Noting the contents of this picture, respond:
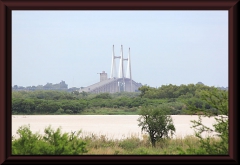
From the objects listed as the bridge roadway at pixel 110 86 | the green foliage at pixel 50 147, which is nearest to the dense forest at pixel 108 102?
the bridge roadway at pixel 110 86

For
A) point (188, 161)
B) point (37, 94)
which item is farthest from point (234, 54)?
point (37, 94)

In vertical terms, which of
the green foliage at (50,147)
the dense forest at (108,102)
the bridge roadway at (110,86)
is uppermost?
the bridge roadway at (110,86)

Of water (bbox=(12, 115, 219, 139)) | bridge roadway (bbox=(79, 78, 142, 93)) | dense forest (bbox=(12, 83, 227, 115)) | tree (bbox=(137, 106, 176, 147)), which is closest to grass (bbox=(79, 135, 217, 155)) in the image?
tree (bbox=(137, 106, 176, 147))

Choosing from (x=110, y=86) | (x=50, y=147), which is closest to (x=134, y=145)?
(x=50, y=147)

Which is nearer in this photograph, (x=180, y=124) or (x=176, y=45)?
(x=180, y=124)

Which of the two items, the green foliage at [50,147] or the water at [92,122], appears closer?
the green foliage at [50,147]
